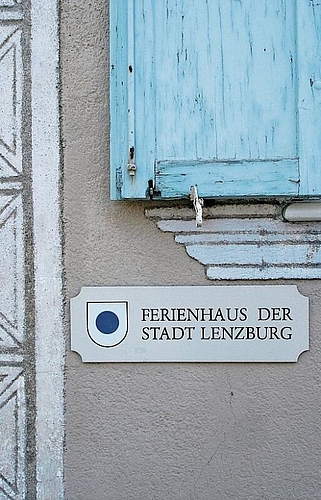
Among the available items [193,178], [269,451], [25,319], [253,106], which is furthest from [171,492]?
[253,106]

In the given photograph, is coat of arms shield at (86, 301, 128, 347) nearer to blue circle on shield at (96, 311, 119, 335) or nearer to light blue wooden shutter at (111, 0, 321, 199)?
blue circle on shield at (96, 311, 119, 335)

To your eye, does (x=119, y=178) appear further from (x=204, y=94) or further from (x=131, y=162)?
(x=204, y=94)

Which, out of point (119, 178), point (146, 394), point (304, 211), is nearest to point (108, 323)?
point (146, 394)

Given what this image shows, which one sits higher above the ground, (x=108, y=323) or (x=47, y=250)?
(x=47, y=250)

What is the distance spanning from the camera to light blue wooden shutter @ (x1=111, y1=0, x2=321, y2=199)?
9.57 feet

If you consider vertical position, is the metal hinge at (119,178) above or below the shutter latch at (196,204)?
above

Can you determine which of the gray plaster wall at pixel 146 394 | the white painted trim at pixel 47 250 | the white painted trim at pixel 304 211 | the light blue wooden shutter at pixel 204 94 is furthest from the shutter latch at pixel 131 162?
the white painted trim at pixel 304 211

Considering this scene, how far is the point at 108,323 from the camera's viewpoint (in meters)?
3.02

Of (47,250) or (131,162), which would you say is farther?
(47,250)

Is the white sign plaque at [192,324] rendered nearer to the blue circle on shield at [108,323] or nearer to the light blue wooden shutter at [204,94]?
the blue circle on shield at [108,323]

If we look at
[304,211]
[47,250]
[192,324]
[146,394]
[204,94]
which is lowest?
[146,394]

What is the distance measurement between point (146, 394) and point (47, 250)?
2.24 feet

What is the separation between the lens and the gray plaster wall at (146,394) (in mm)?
3002

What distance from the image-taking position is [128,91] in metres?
2.92
